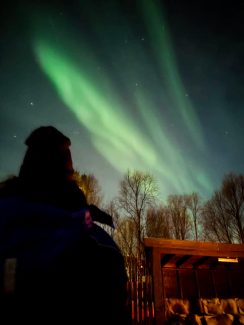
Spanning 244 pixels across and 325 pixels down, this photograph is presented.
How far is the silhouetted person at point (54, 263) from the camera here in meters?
0.94

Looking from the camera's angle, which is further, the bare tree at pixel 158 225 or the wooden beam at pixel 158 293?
the bare tree at pixel 158 225

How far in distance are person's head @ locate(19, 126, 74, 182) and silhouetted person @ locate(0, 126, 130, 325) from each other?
0.30 feet

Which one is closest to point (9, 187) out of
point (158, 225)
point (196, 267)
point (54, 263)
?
point (54, 263)

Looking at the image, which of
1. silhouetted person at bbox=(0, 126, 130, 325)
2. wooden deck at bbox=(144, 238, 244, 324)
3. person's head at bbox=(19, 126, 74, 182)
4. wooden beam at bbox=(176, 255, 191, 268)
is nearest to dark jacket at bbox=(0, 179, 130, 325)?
silhouetted person at bbox=(0, 126, 130, 325)

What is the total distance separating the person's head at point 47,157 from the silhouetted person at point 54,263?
0.09 metres

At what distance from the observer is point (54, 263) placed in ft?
3.22

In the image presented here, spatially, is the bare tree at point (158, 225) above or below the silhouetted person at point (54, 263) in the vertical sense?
above

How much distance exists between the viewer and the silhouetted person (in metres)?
0.94

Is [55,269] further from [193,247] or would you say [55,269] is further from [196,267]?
[196,267]

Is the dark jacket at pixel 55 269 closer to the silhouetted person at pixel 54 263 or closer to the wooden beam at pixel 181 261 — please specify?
the silhouetted person at pixel 54 263

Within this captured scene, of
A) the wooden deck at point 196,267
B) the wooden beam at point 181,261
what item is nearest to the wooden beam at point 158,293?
the wooden deck at point 196,267

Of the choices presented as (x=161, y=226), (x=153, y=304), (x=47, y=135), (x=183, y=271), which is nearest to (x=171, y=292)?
(x=183, y=271)

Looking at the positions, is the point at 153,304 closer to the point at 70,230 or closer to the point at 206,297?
the point at 206,297

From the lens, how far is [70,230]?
3.51ft
